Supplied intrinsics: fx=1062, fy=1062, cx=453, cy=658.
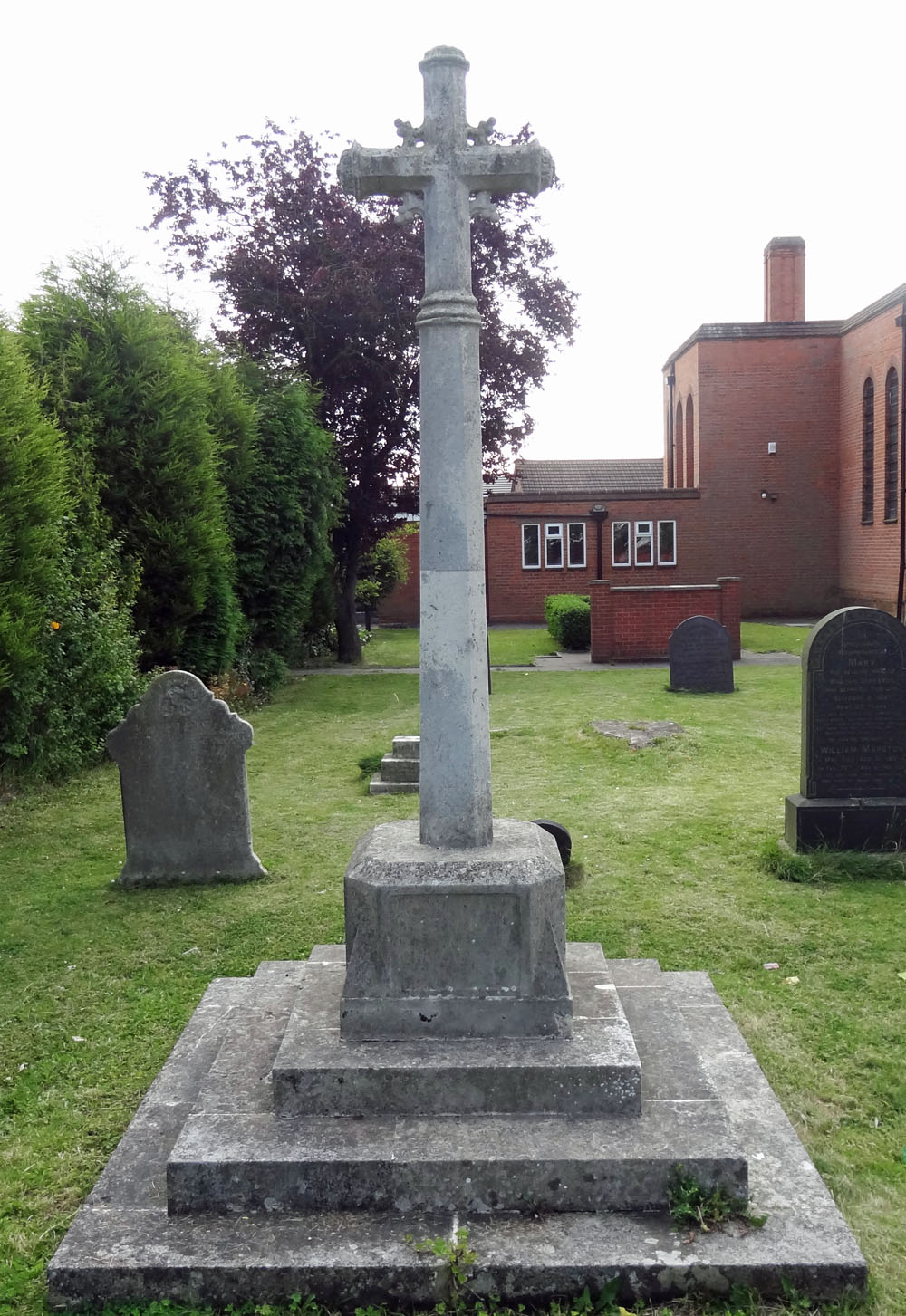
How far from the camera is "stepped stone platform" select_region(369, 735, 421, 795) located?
10.0m

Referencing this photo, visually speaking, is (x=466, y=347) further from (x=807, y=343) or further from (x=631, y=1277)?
(x=807, y=343)

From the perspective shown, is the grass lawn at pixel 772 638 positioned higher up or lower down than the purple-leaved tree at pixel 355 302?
lower down

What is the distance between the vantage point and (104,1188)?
3469 millimetres

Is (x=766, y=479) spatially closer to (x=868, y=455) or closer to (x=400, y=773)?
(x=868, y=455)

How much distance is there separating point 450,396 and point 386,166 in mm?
862

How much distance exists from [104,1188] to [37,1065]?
4.46 feet

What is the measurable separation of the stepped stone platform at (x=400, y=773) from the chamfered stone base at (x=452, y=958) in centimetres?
618

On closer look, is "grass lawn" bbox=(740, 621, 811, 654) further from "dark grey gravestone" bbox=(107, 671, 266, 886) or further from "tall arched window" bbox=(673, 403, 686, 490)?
"dark grey gravestone" bbox=(107, 671, 266, 886)

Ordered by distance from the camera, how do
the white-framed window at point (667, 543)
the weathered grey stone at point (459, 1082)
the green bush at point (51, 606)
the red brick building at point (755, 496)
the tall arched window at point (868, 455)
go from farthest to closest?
the white-framed window at point (667, 543) < the red brick building at point (755, 496) < the tall arched window at point (868, 455) < the green bush at point (51, 606) < the weathered grey stone at point (459, 1082)

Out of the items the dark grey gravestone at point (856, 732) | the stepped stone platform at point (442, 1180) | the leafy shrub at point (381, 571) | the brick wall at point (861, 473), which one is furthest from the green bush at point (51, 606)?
the brick wall at point (861, 473)

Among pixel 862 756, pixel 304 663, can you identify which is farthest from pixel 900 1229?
pixel 304 663

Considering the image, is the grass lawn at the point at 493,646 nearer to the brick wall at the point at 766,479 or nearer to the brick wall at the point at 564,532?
the brick wall at the point at 564,532

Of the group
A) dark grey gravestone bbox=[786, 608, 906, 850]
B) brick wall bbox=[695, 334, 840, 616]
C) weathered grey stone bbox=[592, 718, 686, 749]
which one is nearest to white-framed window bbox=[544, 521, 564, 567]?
brick wall bbox=[695, 334, 840, 616]

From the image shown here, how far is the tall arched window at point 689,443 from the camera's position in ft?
115
